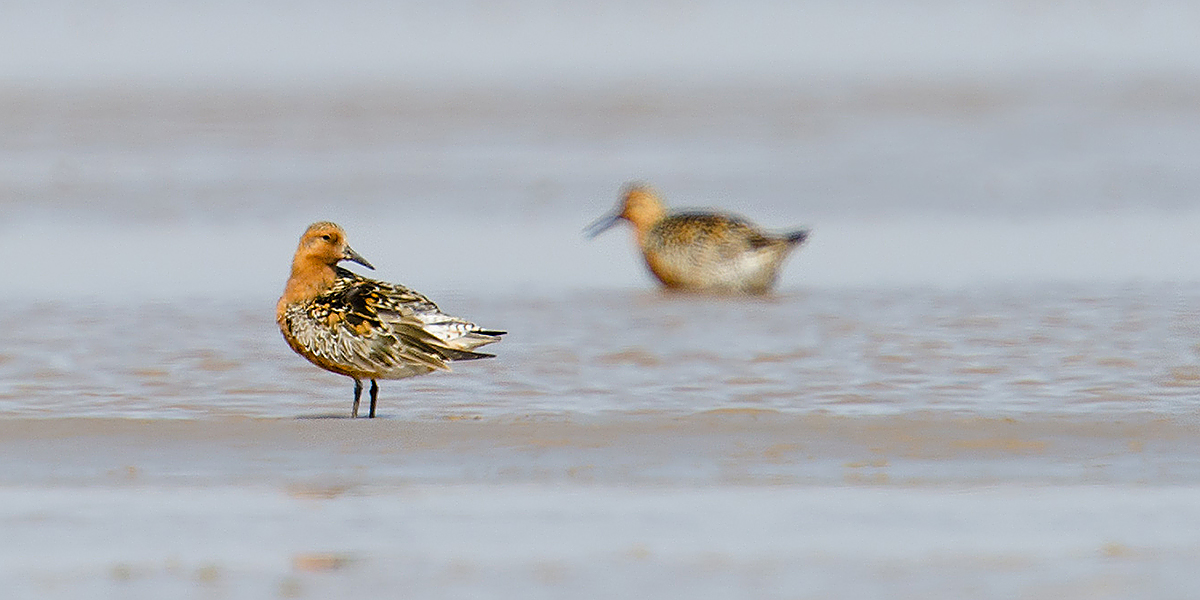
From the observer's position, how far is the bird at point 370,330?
8352mm

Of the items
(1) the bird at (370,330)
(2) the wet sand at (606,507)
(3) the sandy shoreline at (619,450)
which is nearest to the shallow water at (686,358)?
(1) the bird at (370,330)

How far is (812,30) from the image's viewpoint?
3516 cm

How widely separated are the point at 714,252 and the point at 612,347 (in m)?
2.51

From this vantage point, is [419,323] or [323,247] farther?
[323,247]

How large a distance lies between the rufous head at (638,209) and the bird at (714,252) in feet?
0.91

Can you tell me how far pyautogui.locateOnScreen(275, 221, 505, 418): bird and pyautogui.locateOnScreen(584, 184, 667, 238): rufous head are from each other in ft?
16.4

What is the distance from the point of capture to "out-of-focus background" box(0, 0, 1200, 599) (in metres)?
6.21

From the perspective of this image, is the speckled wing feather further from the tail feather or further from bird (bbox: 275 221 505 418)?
the tail feather

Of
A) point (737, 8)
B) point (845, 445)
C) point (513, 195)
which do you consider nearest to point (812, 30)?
point (737, 8)

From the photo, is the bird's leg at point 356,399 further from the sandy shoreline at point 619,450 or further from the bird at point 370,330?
the sandy shoreline at point 619,450

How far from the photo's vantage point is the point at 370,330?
8.34 metres

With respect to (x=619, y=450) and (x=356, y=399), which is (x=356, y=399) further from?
(x=619, y=450)

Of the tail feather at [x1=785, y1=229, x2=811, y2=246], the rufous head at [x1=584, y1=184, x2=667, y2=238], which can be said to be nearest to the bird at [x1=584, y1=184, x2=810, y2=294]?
the tail feather at [x1=785, y1=229, x2=811, y2=246]

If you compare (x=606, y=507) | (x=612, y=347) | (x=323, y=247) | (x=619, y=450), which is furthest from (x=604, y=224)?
(x=606, y=507)
